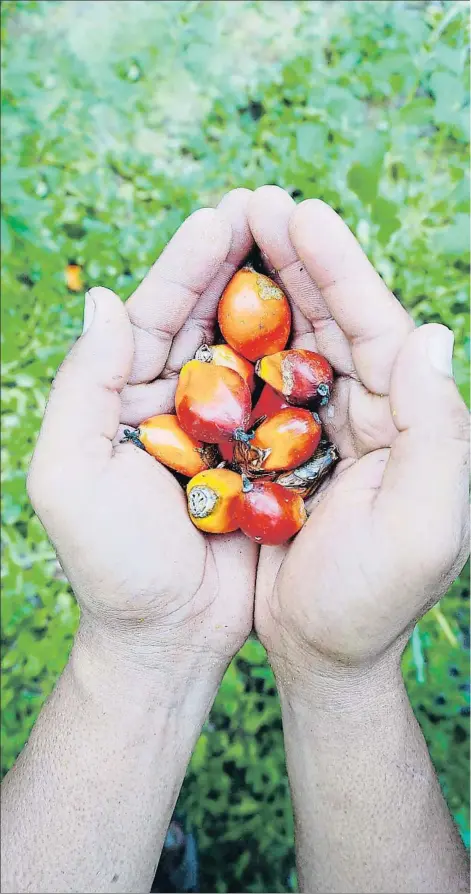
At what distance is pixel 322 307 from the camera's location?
232 centimetres

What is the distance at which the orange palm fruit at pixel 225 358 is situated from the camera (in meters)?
2.45

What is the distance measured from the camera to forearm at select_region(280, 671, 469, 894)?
1.99 metres

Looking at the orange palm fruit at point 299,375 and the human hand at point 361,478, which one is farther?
the orange palm fruit at point 299,375

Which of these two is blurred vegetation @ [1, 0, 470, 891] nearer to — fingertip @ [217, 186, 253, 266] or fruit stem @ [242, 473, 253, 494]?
fingertip @ [217, 186, 253, 266]

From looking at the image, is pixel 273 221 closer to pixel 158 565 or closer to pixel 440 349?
pixel 440 349

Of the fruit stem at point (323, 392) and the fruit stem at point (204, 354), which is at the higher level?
the fruit stem at point (323, 392)

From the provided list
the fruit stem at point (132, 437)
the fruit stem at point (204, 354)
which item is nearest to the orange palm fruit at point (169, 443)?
the fruit stem at point (132, 437)

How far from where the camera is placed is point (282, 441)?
2.29 m

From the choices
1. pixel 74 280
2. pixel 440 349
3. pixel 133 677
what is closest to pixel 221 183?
pixel 74 280

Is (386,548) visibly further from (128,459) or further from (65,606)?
(65,606)

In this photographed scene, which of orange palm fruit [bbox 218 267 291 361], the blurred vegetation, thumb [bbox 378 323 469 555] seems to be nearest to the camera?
thumb [bbox 378 323 469 555]

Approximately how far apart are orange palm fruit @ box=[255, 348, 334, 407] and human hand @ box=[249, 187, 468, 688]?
68mm

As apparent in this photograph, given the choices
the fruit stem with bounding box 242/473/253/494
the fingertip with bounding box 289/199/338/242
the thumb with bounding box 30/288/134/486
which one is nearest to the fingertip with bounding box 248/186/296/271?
the fingertip with bounding box 289/199/338/242

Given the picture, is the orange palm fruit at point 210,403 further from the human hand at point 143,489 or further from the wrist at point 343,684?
the wrist at point 343,684
